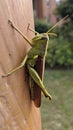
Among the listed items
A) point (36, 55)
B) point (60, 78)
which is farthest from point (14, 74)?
point (60, 78)

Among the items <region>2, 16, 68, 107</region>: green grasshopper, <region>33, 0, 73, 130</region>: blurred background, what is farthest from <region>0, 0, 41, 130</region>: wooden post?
<region>33, 0, 73, 130</region>: blurred background

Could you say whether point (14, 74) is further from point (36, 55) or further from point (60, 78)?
point (60, 78)

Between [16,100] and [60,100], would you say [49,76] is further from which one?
[16,100]

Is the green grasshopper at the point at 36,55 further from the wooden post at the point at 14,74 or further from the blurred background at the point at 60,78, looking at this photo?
the blurred background at the point at 60,78

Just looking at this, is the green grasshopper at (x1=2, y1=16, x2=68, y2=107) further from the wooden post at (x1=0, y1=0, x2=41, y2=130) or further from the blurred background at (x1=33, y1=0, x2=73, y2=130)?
the blurred background at (x1=33, y1=0, x2=73, y2=130)

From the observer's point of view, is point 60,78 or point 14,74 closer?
point 14,74

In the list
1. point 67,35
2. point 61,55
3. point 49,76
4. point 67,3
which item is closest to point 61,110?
point 49,76
